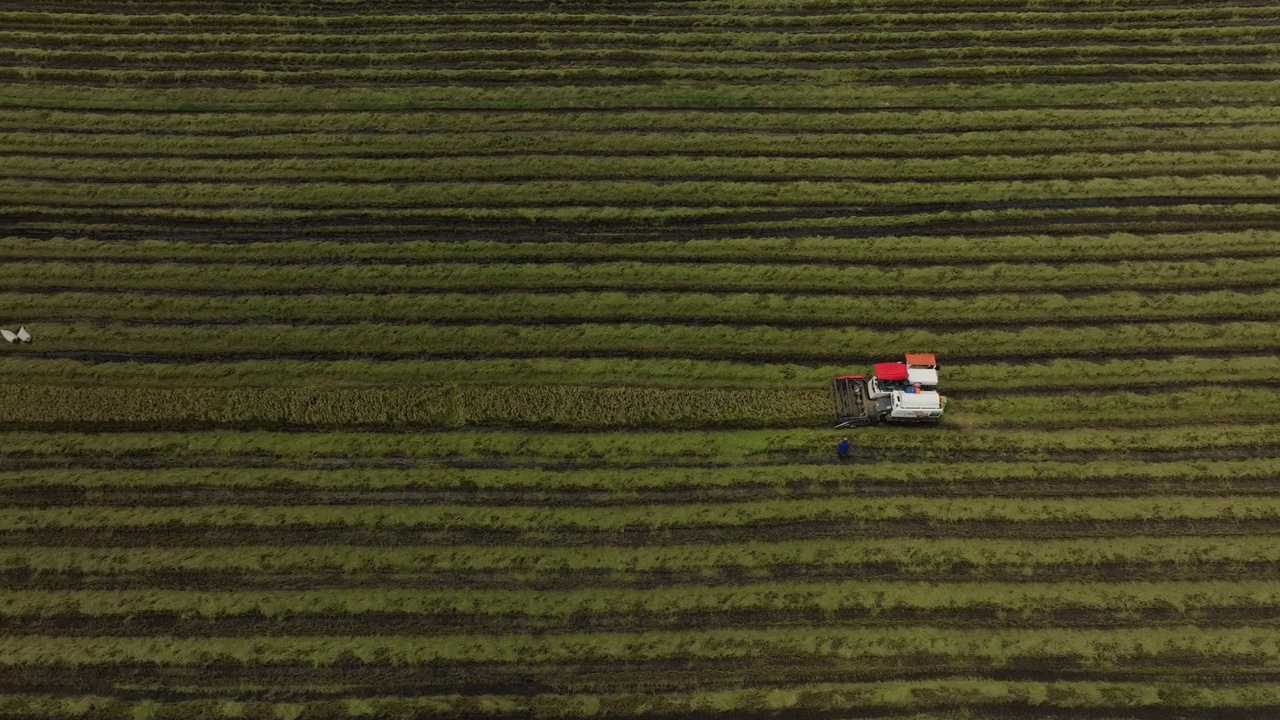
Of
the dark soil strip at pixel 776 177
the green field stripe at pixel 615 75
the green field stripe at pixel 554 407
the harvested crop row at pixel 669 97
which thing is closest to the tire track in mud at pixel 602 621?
the green field stripe at pixel 554 407

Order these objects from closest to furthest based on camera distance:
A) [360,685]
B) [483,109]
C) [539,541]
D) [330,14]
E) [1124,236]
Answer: [360,685]
[539,541]
[1124,236]
[483,109]
[330,14]

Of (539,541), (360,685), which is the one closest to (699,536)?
(539,541)

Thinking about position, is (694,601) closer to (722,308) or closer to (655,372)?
(655,372)

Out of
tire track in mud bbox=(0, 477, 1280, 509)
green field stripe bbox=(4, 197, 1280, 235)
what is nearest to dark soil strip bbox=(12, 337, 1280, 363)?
green field stripe bbox=(4, 197, 1280, 235)

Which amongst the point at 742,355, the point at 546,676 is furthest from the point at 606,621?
the point at 742,355

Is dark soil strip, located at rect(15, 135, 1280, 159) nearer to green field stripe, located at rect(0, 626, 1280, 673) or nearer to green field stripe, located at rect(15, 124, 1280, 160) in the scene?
green field stripe, located at rect(15, 124, 1280, 160)

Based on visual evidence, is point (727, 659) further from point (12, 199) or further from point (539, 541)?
point (12, 199)
